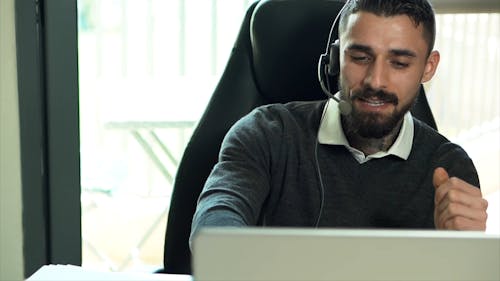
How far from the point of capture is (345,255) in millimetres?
585

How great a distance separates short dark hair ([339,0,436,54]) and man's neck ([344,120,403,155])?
21 cm

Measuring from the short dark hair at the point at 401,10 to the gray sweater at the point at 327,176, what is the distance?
237mm

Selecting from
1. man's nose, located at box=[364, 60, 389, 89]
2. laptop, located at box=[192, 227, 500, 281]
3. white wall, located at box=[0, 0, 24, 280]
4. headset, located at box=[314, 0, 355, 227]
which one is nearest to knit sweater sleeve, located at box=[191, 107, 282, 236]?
headset, located at box=[314, 0, 355, 227]

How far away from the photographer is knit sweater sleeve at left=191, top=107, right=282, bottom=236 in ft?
4.11

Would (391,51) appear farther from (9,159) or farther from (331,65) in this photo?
(9,159)

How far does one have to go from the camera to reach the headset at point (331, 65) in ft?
4.67

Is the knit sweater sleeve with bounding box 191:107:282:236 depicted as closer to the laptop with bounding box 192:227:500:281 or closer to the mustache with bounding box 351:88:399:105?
the mustache with bounding box 351:88:399:105

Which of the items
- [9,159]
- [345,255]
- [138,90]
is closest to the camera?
[345,255]

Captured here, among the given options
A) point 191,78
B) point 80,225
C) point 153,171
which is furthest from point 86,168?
point 80,225

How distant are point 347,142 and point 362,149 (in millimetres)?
39

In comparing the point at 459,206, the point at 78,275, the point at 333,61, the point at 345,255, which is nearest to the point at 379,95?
the point at 333,61

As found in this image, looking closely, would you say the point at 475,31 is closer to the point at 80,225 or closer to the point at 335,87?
the point at 335,87

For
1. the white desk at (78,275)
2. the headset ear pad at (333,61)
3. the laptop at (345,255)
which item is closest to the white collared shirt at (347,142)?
the headset ear pad at (333,61)

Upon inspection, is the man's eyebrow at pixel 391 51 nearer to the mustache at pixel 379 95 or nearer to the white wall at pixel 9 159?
the mustache at pixel 379 95
